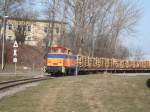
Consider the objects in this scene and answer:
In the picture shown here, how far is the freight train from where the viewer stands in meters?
49.1

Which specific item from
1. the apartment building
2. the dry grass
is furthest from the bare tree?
the dry grass

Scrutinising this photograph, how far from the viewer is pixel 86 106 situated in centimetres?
1708

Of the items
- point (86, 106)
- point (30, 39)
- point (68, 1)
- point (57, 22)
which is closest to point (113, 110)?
point (86, 106)

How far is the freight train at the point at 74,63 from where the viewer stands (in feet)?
161

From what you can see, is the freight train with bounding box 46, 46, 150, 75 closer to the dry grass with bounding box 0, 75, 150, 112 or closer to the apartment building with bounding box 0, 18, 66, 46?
the apartment building with bounding box 0, 18, 66, 46

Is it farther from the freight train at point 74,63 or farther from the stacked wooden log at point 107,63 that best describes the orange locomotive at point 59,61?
the stacked wooden log at point 107,63

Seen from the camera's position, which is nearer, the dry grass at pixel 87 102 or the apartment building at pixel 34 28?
the dry grass at pixel 87 102

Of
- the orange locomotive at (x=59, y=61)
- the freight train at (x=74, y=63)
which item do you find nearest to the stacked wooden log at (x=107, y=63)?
the freight train at (x=74, y=63)

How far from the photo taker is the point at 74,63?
53375 millimetres

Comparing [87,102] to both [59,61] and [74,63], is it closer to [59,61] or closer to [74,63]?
[59,61]

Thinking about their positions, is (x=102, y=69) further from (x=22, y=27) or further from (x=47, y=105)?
(x=47, y=105)

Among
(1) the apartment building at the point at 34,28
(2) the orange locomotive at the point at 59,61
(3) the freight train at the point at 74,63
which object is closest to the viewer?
(2) the orange locomotive at the point at 59,61

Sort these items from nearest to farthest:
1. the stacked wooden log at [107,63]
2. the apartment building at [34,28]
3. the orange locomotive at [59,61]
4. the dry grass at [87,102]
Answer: the dry grass at [87,102], the orange locomotive at [59,61], the stacked wooden log at [107,63], the apartment building at [34,28]

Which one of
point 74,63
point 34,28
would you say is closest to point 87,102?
point 74,63
